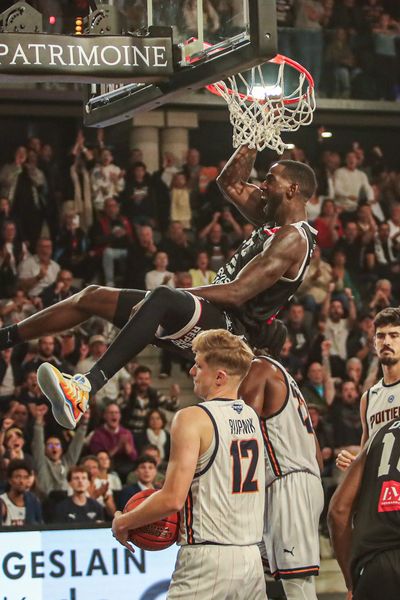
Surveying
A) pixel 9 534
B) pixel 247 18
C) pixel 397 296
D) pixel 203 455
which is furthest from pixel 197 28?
pixel 397 296

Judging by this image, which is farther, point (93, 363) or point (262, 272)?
point (93, 363)

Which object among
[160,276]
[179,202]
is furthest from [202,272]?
[179,202]

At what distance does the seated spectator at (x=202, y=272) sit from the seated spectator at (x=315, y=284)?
1197 millimetres

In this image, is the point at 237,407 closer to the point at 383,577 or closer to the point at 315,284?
the point at 383,577

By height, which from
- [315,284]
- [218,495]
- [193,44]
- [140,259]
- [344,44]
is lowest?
[218,495]

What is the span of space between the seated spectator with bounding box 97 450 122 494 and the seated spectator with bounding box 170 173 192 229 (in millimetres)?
4071

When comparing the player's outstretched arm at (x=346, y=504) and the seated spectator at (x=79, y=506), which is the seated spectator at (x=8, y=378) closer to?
the seated spectator at (x=79, y=506)

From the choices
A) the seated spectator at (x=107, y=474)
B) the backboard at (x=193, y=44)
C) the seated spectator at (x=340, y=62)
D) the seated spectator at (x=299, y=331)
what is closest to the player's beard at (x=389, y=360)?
the backboard at (x=193, y=44)

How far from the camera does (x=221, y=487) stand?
507cm

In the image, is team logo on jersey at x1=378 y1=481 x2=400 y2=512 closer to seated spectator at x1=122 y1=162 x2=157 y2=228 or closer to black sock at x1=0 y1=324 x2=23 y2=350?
black sock at x1=0 y1=324 x2=23 y2=350

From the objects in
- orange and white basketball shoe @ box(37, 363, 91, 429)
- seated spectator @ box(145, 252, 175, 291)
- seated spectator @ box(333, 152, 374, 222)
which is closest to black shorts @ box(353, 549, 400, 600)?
orange and white basketball shoe @ box(37, 363, 91, 429)

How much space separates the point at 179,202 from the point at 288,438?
7936 millimetres

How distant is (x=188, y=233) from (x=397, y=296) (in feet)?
9.41

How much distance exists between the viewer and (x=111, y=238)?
44.9 feet
